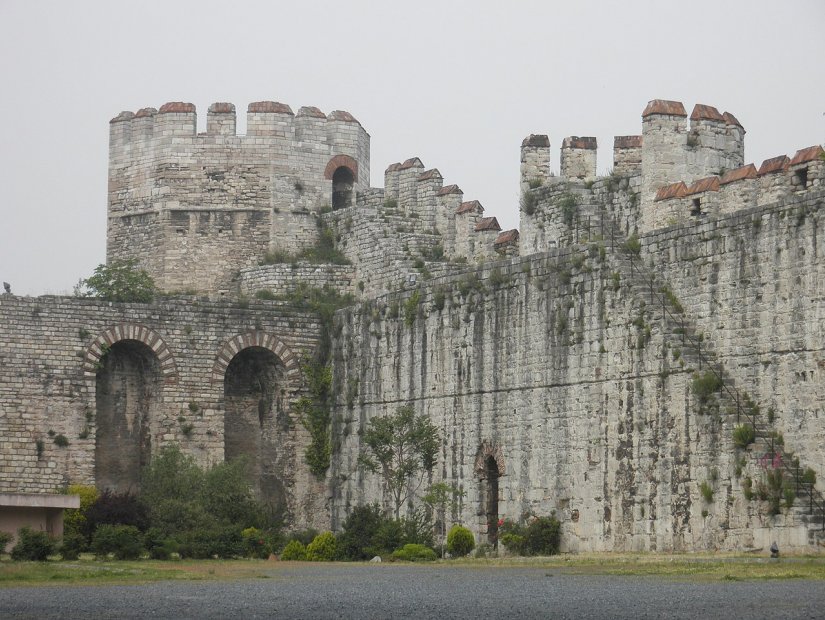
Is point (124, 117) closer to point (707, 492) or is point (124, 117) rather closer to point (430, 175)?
point (430, 175)

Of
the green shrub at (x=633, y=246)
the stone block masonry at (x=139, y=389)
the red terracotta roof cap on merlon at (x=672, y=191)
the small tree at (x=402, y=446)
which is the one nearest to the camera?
the red terracotta roof cap on merlon at (x=672, y=191)

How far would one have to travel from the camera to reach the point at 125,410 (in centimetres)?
5222

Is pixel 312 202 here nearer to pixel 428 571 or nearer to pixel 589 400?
pixel 589 400

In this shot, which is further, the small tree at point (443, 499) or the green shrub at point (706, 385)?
the small tree at point (443, 499)

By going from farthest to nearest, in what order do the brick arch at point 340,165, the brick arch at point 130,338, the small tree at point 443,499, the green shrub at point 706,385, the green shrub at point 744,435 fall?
1. the brick arch at point 340,165
2. the brick arch at point 130,338
3. the small tree at point 443,499
4. the green shrub at point 706,385
5. the green shrub at point 744,435

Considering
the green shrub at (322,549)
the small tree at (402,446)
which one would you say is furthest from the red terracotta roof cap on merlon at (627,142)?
the green shrub at (322,549)

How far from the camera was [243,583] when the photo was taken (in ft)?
106

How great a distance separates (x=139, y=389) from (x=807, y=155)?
20.9m

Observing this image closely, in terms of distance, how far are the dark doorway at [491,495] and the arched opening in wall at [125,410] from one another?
10169mm

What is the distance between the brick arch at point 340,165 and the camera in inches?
2313

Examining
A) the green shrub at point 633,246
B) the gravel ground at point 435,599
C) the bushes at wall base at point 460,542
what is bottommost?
the gravel ground at point 435,599

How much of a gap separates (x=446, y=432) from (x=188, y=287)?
12.6 meters

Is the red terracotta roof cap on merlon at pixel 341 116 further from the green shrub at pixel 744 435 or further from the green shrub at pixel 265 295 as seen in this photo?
the green shrub at pixel 744 435

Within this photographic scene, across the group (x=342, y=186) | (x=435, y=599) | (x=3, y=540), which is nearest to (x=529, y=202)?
(x=342, y=186)
